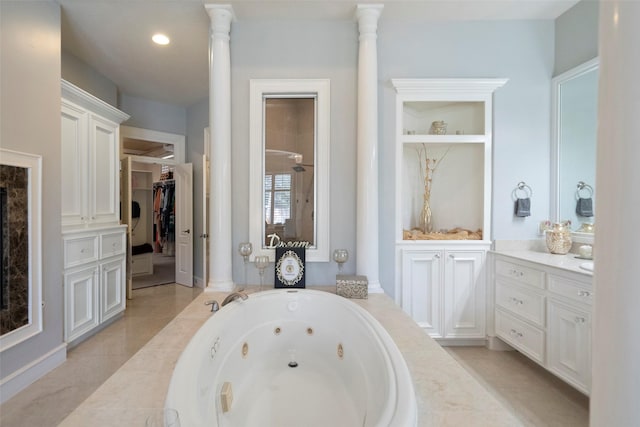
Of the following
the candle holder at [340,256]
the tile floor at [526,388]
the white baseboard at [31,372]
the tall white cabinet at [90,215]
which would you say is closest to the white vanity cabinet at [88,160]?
the tall white cabinet at [90,215]

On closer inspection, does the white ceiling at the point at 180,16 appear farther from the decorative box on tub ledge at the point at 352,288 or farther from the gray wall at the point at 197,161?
the decorative box on tub ledge at the point at 352,288

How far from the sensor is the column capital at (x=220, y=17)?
6.60 ft

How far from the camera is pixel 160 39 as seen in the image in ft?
8.13

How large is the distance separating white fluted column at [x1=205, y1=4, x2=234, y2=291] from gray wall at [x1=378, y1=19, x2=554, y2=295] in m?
1.24

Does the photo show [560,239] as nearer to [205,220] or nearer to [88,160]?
[205,220]

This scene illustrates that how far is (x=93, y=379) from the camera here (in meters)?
1.93

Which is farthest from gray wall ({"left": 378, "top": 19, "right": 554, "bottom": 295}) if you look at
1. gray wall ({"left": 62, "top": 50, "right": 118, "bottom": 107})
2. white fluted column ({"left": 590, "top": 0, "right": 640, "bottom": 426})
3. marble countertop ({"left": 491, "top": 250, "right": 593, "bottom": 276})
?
gray wall ({"left": 62, "top": 50, "right": 118, "bottom": 107})

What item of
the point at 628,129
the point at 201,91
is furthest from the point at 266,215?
the point at 201,91

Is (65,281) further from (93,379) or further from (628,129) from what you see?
(628,129)

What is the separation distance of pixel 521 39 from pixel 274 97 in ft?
7.00

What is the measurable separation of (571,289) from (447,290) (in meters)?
0.80

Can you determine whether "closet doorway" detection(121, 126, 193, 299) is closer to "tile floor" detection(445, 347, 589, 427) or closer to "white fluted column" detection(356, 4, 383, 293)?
"white fluted column" detection(356, 4, 383, 293)

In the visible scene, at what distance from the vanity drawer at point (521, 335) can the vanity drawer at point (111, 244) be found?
3653 millimetres

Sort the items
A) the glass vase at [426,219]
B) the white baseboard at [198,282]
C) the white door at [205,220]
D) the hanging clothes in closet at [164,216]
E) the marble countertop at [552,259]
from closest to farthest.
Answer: the marble countertop at [552,259], the glass vase at [426,219], the white door at [205,220], the white baseboard at [198,282], the hanging clothes in closet at [164,216]
